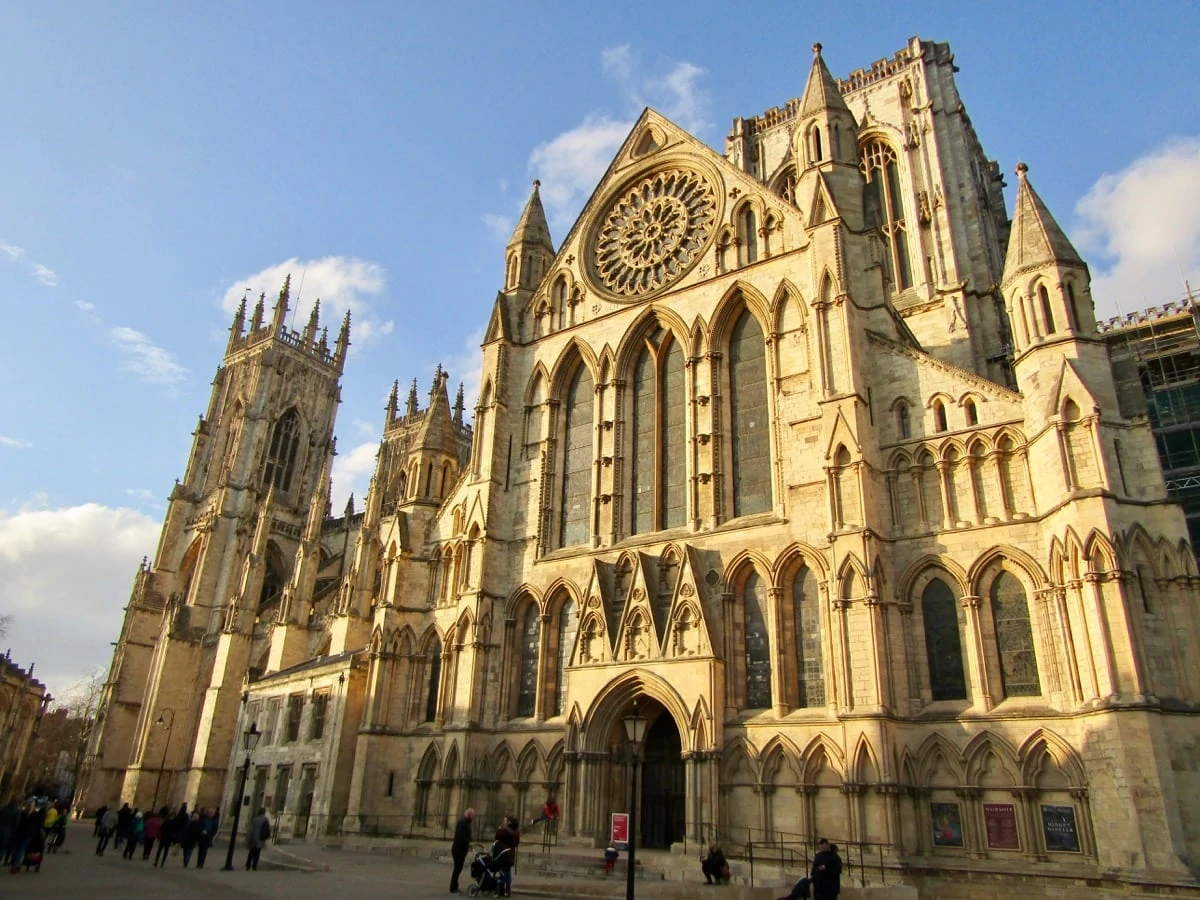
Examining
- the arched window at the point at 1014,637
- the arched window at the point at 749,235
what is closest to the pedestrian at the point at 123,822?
the arched window at the point at 1014,637

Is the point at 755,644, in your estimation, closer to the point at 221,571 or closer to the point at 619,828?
the point at 619,828

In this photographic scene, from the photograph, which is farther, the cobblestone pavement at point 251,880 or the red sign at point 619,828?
the red sign at point 619,828

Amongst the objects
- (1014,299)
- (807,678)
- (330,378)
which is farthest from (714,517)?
(330,378)

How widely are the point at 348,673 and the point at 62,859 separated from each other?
29.4 feet

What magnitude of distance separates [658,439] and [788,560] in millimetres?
5977

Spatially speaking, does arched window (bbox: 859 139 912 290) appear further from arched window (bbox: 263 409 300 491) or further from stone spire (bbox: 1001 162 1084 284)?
arched window (bbox: 263 409 300 491)

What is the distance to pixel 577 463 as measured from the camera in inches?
1030

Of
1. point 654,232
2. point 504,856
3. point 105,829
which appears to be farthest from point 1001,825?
point 105,829

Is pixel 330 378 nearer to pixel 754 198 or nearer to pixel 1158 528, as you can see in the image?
pixel 754 198

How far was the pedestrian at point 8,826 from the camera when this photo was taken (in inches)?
671

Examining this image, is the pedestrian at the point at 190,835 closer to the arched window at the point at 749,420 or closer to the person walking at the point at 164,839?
the person walking at the point at 164,839

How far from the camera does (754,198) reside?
990 inches

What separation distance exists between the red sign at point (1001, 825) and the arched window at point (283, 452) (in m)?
55.0

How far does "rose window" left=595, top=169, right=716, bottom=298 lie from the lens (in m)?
26.4
